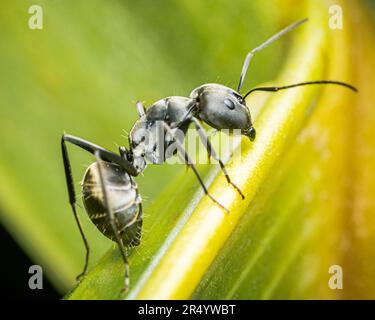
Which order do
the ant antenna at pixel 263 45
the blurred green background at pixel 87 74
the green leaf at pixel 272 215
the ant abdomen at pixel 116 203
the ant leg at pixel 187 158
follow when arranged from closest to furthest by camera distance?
the green leaf at pixel 272 215
the ant leg at pixel 187 158
the ant abdomen at pixel 116 203
the ant antenna at pixel 263 45
the blurred green background at pixel 87 74

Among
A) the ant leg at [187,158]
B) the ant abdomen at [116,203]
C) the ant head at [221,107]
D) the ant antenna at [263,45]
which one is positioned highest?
the ant antenna at [263,45]

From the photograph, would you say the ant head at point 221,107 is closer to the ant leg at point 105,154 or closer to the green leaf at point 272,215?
the green leaf at point 272,215

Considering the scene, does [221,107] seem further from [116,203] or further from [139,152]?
[116,203]

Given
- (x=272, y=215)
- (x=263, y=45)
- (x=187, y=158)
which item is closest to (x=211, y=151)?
(x=187, y=158)

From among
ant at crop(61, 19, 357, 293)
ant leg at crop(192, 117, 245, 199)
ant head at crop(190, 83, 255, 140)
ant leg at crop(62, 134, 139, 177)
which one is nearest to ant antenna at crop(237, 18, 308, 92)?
ant at crop(61, 19, 357, 293)

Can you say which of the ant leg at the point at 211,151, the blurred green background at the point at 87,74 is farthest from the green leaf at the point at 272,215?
the blurred green background at the point at 87,74

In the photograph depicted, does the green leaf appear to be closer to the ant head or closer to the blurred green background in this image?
the ant head

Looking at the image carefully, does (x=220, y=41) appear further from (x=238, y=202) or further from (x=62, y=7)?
(x=238, y=202)
